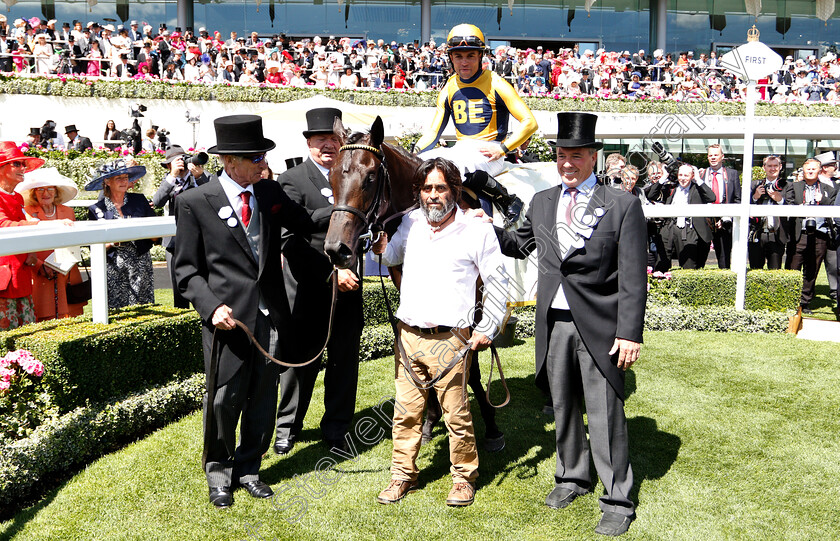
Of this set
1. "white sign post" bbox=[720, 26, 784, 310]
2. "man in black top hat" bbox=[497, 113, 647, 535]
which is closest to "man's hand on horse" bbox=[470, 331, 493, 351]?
"man in black top hat" bbox=[497, 113, 647, 535]

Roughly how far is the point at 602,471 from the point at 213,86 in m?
22.6

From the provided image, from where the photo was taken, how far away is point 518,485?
13.5ft

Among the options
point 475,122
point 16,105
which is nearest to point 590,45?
point 16,105

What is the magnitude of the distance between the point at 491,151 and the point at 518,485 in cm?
211

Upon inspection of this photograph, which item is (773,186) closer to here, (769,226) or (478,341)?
(769,226)

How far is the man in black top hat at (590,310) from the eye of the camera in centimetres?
364

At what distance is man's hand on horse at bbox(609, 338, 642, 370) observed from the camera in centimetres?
360

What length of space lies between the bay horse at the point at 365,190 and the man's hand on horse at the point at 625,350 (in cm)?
139

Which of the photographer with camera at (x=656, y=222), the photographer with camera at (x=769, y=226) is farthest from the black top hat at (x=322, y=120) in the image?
the photographer with camera at (x=769, y=226)

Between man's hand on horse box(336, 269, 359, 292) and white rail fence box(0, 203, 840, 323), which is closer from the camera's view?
white rail fence box(0, 203, 840, 323)

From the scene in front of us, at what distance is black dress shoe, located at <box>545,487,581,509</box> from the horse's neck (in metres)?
1.83

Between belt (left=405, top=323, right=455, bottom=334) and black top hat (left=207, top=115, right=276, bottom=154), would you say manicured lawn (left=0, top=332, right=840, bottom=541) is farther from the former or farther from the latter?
black top hat (left=207, top=115, right=276, bottom=154)

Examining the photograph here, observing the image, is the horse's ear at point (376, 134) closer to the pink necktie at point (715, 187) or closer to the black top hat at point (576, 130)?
the black top hat at point (576, 130)

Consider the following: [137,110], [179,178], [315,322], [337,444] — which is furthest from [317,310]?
[137,110]
